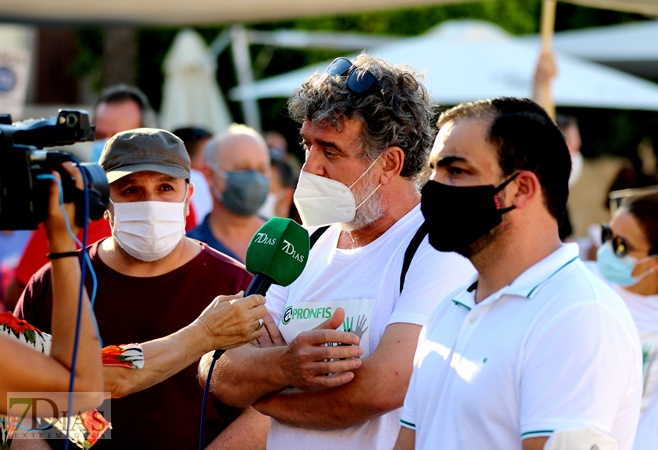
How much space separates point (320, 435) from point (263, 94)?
9.20 meters

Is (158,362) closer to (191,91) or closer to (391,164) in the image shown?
(391,164)

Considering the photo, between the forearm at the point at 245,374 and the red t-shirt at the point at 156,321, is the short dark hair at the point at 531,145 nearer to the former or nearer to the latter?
the forearm at the point at 245,374

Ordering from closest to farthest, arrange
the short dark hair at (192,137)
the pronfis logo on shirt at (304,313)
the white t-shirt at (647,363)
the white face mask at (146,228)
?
the pronfis logo on shirt at (304,313) → the white face mask at (146,228) → the white t-shirt at (647,363) → the short dark hair at (192,137)

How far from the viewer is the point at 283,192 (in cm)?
917

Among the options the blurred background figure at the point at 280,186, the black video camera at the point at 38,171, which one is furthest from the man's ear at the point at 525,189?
the blurred background figure at the point at 280,186

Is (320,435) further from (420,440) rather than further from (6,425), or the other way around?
(6,425)

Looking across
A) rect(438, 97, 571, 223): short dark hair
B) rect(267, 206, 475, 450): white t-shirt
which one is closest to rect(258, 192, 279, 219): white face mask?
rect(267, 206, 475, 450): white t-shirt

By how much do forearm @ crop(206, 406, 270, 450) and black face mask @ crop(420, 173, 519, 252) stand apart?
133cm

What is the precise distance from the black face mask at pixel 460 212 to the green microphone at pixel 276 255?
615mm

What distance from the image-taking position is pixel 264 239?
310 centimetres

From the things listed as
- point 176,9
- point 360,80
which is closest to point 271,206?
point 176,9

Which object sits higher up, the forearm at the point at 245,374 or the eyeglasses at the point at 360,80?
the eyeglasses at the point at 360,80

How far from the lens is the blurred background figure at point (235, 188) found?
20.0 ft

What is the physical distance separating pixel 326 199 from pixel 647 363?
79.6 inches
